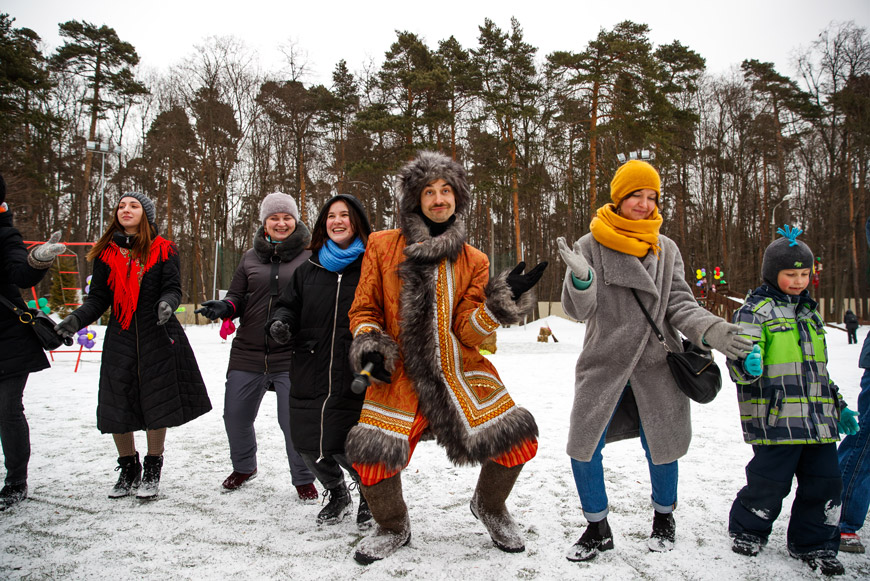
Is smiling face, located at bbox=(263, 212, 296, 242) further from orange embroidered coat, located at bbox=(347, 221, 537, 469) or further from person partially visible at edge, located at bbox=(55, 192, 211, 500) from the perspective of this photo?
orange embroidered coat, located at bbox=(347, 221, 537, 469)

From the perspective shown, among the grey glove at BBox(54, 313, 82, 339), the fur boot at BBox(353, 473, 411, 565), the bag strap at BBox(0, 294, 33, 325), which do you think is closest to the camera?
the fur boot at BBox(353, 473, 411, 565)

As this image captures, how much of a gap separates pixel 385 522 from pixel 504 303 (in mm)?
1257

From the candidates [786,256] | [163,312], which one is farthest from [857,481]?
[163,312]

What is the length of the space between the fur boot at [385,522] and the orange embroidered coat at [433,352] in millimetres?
178

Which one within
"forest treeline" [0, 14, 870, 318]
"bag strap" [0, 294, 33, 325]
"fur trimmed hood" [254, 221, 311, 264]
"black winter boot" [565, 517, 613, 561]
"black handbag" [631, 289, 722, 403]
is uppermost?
"forest treeline" [0, 14, 870, 318]

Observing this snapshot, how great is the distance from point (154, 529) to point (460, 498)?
5.93ft

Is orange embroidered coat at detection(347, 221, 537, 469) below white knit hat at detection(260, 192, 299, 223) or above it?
below

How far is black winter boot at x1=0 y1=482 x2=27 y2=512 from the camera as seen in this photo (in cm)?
319

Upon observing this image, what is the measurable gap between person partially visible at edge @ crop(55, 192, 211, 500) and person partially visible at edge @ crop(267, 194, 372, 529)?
0.86 m

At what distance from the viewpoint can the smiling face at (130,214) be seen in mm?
3471

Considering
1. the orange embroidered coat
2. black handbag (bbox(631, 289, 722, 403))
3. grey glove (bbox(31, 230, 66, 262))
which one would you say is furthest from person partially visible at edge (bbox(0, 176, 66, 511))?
black handbag (bbox(631, 289, 722, 403))

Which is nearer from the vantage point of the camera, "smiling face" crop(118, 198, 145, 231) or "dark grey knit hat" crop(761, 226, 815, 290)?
"dark grey knit hat" crop(761, 226, 815, 290)

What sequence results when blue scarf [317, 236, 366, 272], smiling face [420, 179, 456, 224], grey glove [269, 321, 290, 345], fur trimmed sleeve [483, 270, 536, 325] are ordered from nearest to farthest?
fur trimmed sleeve [483, 270, 536, 325] → smiling face [420, 179, 456, 224] → grey glove [269, 321, 290, 345] → blue scarf [317, 236, 366, 272]

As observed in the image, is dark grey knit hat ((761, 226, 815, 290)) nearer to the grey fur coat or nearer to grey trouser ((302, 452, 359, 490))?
the grey fur coat
